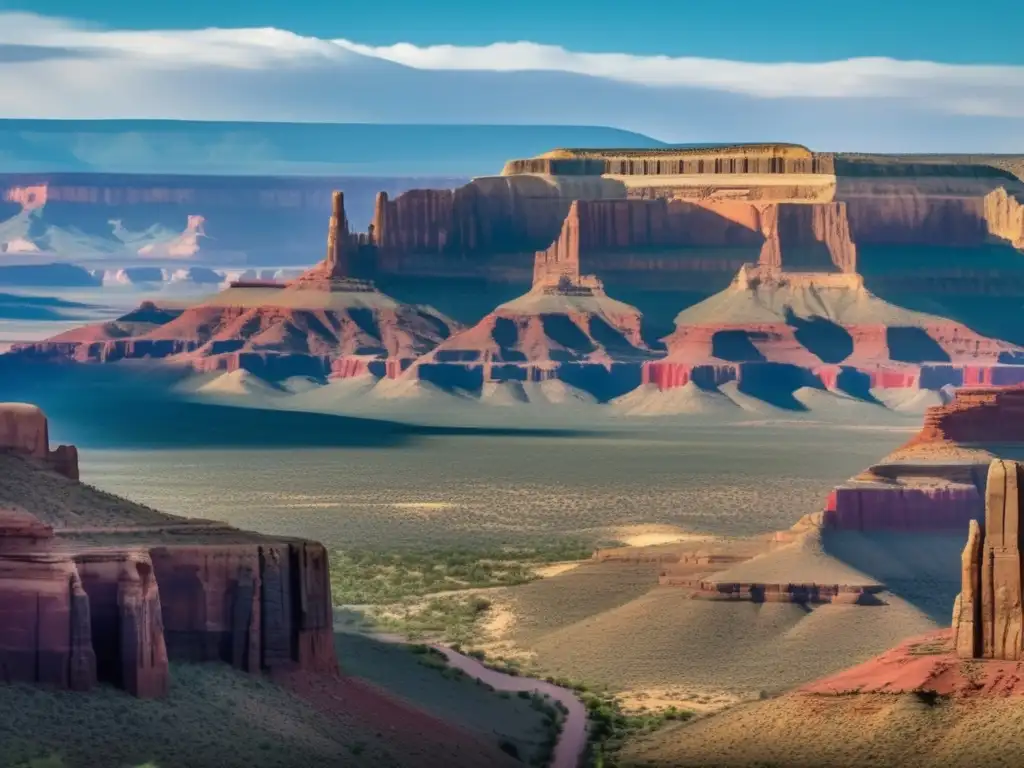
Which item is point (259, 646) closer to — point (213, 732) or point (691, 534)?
point (213, 732)

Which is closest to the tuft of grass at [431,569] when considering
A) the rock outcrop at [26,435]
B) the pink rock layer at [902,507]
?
the pink rock layer at [902,507]

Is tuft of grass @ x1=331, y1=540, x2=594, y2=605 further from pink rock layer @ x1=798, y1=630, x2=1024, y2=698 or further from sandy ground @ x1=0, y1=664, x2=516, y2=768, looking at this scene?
sandy ground @ x1=0, y1=664, x2=516, y2=768

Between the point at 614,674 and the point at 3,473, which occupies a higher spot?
the point at 3,473

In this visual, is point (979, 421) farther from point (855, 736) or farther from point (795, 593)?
point (855, 736)

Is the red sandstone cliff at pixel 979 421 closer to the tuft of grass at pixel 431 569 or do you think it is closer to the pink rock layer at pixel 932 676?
the tuft of grass at pixel 431 569

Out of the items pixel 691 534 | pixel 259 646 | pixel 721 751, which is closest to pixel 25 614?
pixel 259 646

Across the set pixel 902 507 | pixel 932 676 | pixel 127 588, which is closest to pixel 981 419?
pixel 902 507
